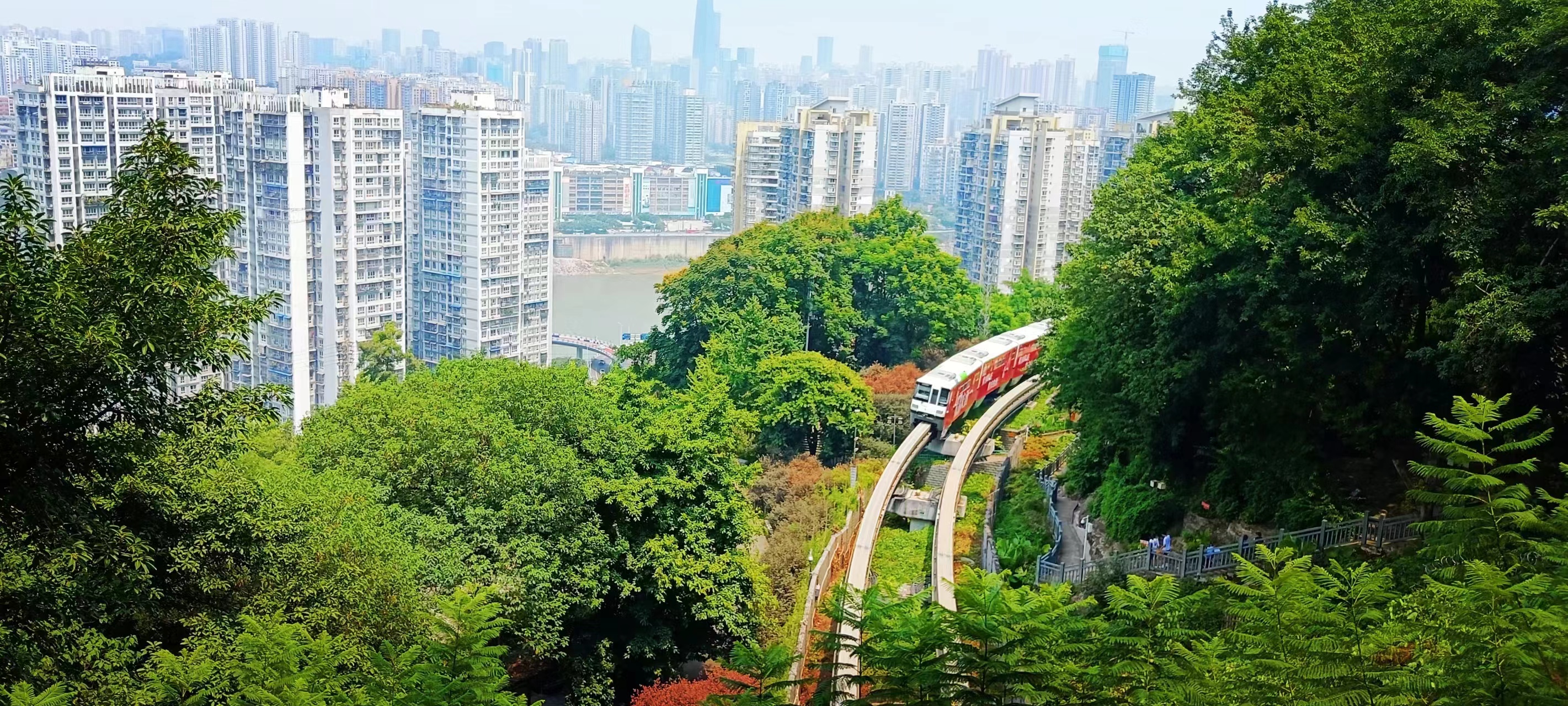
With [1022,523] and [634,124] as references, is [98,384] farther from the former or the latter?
[634,124]

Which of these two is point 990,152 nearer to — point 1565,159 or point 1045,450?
point 1045,450

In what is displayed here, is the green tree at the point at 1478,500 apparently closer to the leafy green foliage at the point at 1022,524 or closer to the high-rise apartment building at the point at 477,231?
the leafy green foliage at the point at 1022,524

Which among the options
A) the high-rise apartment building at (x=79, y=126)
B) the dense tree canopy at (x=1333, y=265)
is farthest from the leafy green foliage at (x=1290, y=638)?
the high-rise apartment building at (x=79, y=126)

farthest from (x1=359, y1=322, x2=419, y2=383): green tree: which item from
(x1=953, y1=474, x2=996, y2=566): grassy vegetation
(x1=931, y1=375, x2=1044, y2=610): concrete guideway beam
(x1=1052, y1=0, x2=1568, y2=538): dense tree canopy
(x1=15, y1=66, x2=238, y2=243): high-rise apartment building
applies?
(x1=1052, y1=0, x2=1568, y2=538): dense tree canopy

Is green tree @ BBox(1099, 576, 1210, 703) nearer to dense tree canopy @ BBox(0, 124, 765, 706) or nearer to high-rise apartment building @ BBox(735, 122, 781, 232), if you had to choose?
dense tree canopy @ BBox(0, 124, 765, 706)

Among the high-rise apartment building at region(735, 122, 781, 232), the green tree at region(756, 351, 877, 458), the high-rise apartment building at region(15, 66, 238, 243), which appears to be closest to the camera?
the green tree at region(756, 351, 877, 458)

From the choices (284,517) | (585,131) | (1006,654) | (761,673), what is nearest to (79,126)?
(284,517)
